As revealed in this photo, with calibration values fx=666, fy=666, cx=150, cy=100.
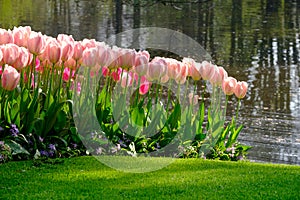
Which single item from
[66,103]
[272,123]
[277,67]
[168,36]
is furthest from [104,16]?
→ [66,103]

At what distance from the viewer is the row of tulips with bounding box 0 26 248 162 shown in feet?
16.2

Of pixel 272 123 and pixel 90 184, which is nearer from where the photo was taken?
pixel 90 184

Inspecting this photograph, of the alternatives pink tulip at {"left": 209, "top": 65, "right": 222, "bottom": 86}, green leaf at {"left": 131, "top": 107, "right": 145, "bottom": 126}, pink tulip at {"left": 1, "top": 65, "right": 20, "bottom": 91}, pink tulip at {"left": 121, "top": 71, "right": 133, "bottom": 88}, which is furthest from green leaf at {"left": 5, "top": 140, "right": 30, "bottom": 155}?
pink tulip at {"left": 209, "top": 65, "right": 222, "bottom": 86}

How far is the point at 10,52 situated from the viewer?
15.8 ft

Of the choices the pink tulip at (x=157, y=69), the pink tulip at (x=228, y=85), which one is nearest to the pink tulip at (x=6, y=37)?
the pink tulip at (x=157, y=69)

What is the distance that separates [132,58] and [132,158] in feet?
2.58

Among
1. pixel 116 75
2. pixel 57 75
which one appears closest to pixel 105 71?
pixel 116 75

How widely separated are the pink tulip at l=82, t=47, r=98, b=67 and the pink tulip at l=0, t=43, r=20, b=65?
0.55 m

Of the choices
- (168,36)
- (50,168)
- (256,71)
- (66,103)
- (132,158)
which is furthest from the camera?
(168,36)

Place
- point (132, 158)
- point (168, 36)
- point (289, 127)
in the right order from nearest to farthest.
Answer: point (132, 158) < point (289, 127) < point (168, 36)

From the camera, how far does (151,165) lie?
4.81m

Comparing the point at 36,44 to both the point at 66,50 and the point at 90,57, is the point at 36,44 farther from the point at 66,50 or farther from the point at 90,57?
the point at 90,57

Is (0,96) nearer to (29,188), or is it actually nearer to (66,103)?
(66,103)

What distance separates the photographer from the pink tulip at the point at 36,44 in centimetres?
489
